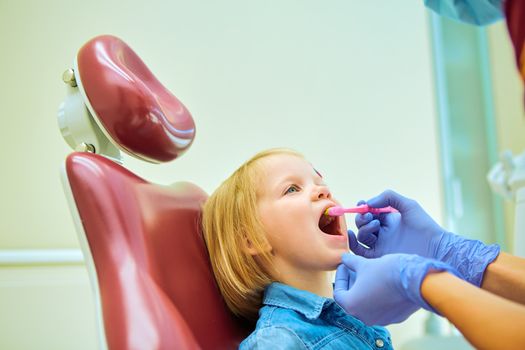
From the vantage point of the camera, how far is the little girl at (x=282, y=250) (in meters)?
0.98

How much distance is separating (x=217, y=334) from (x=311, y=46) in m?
1.50

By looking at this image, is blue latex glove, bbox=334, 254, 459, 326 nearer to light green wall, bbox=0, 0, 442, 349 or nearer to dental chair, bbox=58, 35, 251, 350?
dental chair, bbox=58, 35, 251, 350

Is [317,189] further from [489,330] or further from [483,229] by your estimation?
[483,229]

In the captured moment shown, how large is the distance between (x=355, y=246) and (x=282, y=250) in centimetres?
21

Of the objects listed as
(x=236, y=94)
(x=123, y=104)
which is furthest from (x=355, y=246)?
(x=236, y=94)

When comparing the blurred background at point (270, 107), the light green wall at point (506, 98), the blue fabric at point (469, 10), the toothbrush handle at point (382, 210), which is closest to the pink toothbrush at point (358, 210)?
the toothbrush handle at point (382, 210)

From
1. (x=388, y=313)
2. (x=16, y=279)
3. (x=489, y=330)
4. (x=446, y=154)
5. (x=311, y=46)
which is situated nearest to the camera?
(x=489, y=330)

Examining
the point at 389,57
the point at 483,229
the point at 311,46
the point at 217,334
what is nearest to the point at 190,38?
the point at 311,46

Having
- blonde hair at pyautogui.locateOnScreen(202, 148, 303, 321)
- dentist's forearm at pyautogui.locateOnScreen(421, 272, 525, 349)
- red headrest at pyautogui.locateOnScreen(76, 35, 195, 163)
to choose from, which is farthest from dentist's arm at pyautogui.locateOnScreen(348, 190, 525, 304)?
red headrest at pyautogui.locateOnScreen(76, 35, 195, 163)

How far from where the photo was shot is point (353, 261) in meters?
0.91

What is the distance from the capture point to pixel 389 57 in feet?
7.49

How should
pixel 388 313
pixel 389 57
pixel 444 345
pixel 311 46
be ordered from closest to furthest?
pixel 388 313 < pixel 444 345 < pixel 311 46 < pixel 389 57

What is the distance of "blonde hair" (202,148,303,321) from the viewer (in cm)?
99

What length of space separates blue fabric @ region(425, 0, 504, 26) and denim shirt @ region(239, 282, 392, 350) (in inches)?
31.2
